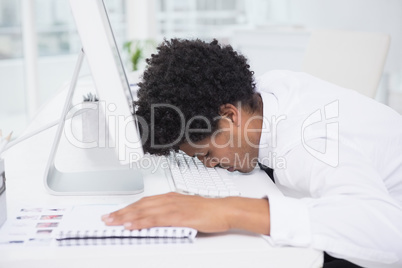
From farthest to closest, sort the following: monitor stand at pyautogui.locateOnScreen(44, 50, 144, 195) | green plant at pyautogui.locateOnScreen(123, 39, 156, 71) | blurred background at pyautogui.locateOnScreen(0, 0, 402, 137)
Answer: green plant at pyautogui.locateOnScreen(123, 39, 156, 71)
blurred background at pyautogui.locateOnScreen(0, 0, 402, 137)
monitor stand at pyautogui.locateOnScreen(44, 50, 144, 195)

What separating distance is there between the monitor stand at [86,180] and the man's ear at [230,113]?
0.24 m

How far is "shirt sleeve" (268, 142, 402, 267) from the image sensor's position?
2.61ft

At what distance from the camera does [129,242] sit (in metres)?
0.79

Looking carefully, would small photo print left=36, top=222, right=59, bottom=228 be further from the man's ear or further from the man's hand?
the man's ear

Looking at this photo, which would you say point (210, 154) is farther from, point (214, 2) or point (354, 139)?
point (214, 2)

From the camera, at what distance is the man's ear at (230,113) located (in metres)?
1.10

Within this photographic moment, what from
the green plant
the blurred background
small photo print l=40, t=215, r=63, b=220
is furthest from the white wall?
small photo print l=40, t=215, r=63, b=220

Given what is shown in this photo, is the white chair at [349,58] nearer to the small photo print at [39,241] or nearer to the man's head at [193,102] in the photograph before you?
the man's head at [193,102]

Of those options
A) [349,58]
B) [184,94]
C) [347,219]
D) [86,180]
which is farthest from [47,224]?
[349,58]

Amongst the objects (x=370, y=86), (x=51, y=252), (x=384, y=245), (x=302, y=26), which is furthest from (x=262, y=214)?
(x=302, y=26)

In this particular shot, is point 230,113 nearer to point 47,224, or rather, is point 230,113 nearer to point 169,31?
point 47,224

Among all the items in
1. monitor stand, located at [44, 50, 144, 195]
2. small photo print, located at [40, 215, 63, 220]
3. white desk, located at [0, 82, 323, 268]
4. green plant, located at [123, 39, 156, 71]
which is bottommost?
white desk, located at [0, 82, 323, 268]

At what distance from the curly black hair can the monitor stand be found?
0.09 meters

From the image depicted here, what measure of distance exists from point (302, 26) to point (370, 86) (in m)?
1.65
